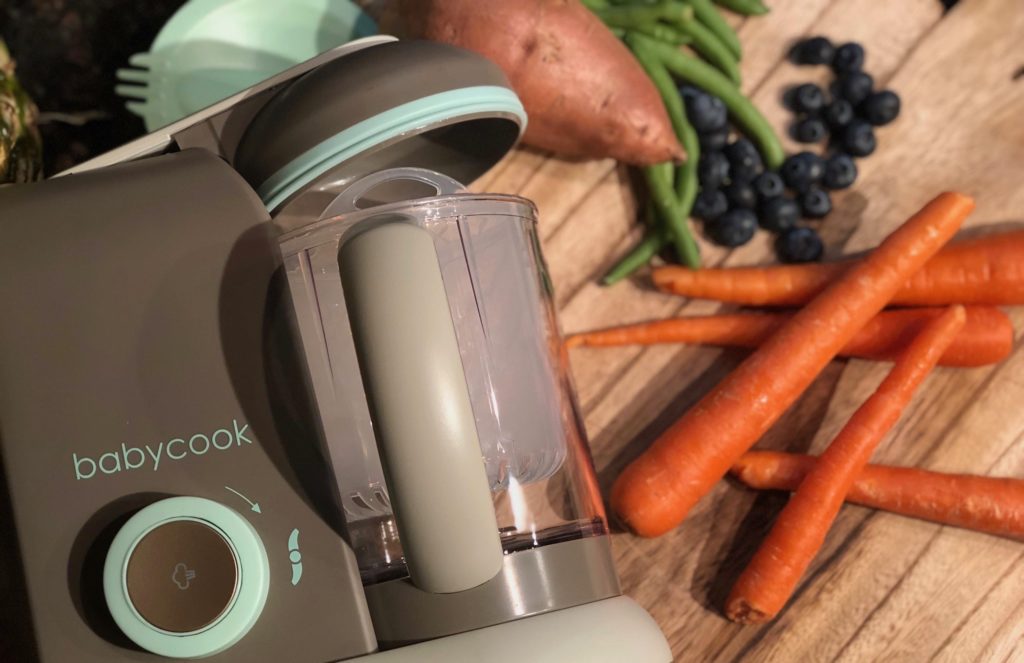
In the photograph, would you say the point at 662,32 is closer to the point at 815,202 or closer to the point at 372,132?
the point at 815,202

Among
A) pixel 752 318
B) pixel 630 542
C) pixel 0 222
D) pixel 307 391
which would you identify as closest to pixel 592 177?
pixel 752 318

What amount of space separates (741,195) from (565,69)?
0.29 meters

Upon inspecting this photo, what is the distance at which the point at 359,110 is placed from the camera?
69cm

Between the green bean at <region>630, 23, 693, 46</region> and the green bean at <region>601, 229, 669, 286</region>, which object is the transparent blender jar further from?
the green bean at <region>630, 23, 693, 46</region>

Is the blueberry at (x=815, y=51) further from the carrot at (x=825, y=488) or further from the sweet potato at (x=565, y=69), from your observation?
the carrot at (x=825, y=488)

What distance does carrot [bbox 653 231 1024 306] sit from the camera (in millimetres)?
1038

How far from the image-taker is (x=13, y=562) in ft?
1.92

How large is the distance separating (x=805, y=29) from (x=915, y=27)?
0.49 feet

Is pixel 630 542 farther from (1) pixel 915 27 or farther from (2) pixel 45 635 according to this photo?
(1) pixel 915 27

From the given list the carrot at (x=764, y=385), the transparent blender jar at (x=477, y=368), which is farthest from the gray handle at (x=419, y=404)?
the carrot at (x=764, y=385)

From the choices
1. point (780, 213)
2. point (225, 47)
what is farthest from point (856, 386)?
point (225, 47)

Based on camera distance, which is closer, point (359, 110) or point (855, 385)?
point (359, 110)

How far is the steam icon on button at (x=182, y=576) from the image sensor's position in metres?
0.56

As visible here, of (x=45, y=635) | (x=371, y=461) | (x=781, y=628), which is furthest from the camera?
(x=781, y=628)
